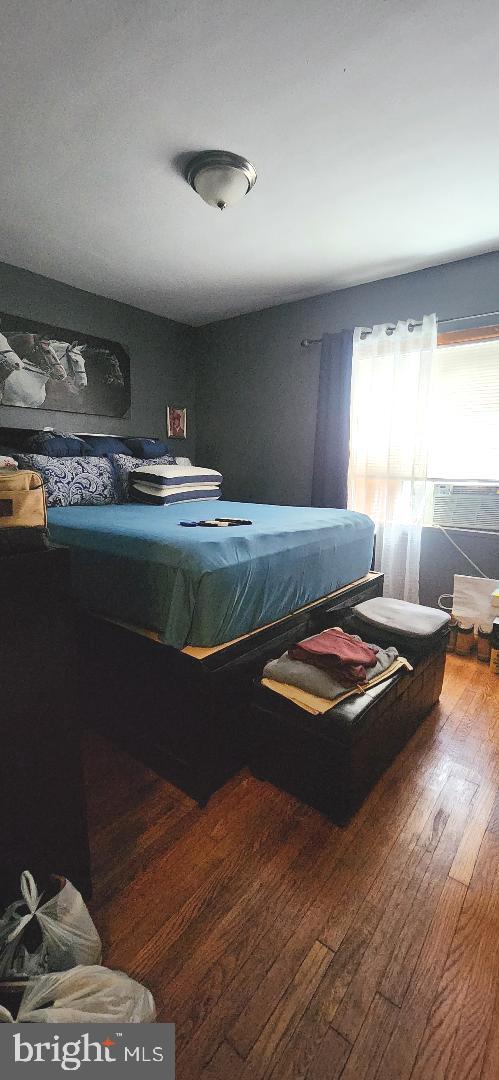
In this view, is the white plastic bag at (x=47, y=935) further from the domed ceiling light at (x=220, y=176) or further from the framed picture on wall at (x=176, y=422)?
the framed picture on wall at (x=176, y=422)

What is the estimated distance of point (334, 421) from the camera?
3502 mm

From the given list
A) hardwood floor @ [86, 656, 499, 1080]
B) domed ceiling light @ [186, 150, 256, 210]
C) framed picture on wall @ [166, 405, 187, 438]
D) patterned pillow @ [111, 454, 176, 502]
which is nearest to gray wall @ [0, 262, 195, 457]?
framed picture on wall @ [166, 405, 187, 438]

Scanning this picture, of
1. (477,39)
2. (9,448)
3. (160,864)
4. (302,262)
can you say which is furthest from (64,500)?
(477,39)

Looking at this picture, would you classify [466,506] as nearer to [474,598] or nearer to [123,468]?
[474,598]

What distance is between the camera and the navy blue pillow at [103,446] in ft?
10.7

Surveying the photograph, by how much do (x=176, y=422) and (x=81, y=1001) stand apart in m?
4.20

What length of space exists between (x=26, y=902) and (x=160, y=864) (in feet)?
1.58

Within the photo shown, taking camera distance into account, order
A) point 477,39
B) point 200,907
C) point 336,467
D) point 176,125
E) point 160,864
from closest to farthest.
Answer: point 200,907
point 160,864
point 477,39
point 176,125
point 336,467

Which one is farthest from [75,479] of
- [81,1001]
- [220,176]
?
[81,1001]

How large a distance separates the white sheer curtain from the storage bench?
5.29 feet

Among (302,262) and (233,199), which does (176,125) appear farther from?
(302,262)

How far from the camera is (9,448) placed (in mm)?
3141

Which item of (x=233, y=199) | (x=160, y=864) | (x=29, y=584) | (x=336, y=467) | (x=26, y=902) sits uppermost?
(x=233, y=199)

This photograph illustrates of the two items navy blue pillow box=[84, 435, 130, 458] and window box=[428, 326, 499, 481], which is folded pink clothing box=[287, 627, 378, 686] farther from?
navy blue pillow box=[84, 435, 130, 458]
